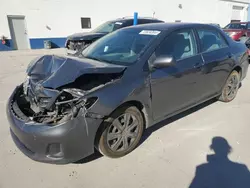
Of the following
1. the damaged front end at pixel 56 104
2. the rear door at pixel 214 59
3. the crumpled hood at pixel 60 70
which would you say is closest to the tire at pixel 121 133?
the damaged front end at pixel 56 104

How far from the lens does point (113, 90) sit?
238cm

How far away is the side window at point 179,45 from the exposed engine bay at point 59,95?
0.83 meters

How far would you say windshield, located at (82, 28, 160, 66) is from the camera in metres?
2.88

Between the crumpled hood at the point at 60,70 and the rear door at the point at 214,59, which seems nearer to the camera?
the crumpled hood at the point at 60,70

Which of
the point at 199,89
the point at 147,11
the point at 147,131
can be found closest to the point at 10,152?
the point at 147,131

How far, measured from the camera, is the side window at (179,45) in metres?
2.94

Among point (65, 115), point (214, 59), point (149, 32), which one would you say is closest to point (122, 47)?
point (149, 32)

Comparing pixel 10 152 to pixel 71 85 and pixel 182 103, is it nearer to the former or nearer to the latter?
pixel 71 85

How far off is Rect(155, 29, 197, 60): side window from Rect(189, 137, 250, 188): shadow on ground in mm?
1498

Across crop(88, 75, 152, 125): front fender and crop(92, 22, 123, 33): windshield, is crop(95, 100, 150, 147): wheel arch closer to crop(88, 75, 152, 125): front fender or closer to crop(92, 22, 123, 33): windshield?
crop(88, 75, 152, 125): front fender

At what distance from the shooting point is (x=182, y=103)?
10.8 feet

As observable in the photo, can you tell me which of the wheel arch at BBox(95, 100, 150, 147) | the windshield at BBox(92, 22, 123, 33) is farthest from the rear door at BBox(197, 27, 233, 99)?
the windshield at BBox(92, 22, 123, 33)

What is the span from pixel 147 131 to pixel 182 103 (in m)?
0.71

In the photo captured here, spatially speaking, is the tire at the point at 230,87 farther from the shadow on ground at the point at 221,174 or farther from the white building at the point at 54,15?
the white building at the point at 54,15
